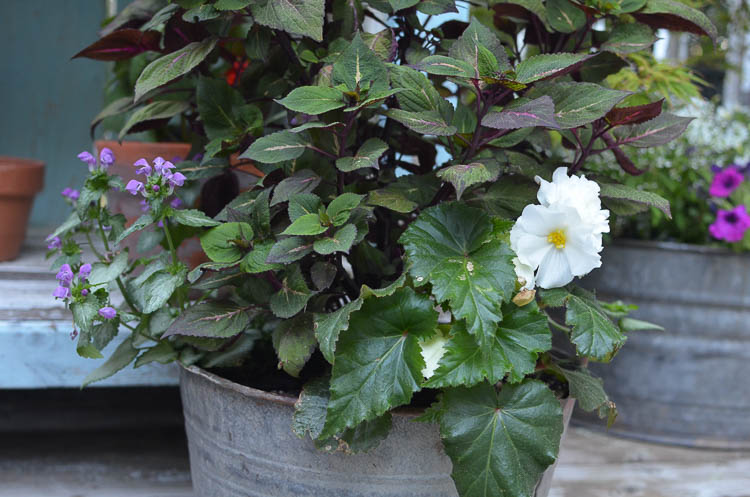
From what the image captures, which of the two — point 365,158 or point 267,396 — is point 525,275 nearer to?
point 365,158

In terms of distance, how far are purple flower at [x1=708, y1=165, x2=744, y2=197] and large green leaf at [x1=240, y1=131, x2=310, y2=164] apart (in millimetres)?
1271

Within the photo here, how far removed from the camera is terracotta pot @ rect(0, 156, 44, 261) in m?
1.46

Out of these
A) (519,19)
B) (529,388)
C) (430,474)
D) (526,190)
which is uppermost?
(519,19)

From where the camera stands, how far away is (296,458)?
830mm

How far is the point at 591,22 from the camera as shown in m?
0.99

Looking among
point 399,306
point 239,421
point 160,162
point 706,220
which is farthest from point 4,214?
point 706,220

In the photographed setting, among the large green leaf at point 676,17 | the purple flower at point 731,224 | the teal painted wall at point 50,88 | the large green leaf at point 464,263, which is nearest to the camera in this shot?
the large green leaf at point 464,263

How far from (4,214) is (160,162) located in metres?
0.84

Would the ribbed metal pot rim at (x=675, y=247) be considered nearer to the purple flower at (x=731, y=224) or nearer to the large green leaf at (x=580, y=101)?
the purple flower at (x=731, y=224)

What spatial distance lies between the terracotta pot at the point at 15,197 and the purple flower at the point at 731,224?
61.2 inches

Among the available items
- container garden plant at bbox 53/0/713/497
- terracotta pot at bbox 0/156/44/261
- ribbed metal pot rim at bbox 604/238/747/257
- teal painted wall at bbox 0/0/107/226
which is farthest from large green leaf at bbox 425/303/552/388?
teal painted wall at bbox 0/0/107/226

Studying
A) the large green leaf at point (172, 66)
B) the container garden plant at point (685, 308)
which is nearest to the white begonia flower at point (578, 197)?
the large green leaf at point (172, 66)

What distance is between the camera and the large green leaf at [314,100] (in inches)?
30.4

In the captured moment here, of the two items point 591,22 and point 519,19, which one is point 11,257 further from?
point 591,22
